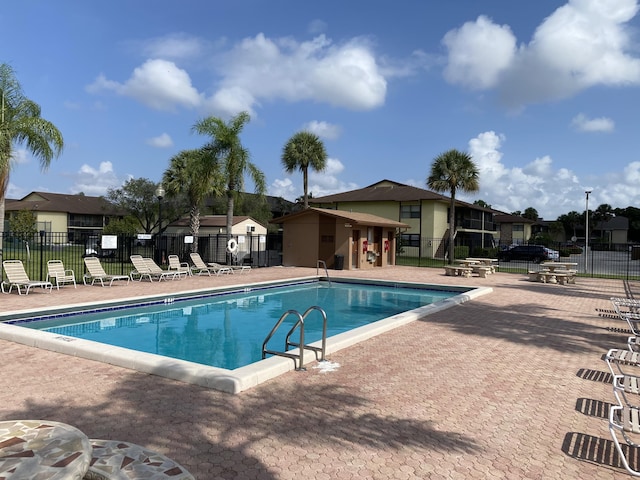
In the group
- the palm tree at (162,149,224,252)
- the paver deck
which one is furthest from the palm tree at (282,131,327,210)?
the paver deck

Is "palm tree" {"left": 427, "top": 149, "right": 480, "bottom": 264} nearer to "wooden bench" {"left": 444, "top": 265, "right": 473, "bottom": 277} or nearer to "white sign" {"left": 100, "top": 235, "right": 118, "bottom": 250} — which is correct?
"wooden bench" {"left": 444, "top": 265, "right": 473, "bottom": 277}

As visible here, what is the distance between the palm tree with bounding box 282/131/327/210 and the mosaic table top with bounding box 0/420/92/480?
109 ft

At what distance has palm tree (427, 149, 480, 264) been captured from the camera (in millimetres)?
32000

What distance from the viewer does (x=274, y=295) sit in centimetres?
1680

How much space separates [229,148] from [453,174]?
16525 millimetres

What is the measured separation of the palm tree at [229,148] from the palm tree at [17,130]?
9224 millimetres

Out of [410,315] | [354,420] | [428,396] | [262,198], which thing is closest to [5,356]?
[354,420]

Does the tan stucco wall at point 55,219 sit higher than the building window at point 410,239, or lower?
higher

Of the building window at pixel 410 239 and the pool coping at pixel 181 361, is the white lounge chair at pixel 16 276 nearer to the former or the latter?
the pool coping at pixel 181 361

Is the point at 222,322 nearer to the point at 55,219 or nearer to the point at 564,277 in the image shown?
the point at 564,277

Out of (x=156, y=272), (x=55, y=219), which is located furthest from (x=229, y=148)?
(x=55, y=219)

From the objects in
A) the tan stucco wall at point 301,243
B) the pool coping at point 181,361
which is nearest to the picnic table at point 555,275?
the tan stucco wall at point 301,243

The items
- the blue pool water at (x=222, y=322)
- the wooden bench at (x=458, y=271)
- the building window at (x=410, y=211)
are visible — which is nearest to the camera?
the blue pool water at (x=222, y=322)

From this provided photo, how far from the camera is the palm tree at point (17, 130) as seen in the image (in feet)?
43.6
